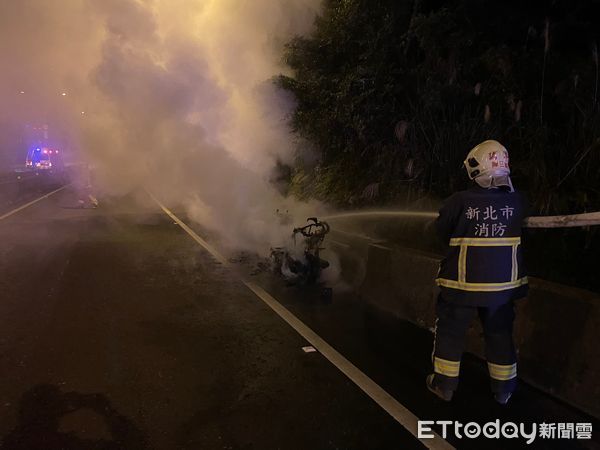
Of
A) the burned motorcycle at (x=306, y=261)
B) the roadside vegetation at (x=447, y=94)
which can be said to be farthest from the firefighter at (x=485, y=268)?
the burned motorcycle at (x=306, y=261)

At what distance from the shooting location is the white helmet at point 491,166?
3326mm

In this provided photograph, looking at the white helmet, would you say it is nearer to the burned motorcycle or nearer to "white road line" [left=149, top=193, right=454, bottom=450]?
"white road line" [left=149, top=193, right=454, bottom=450]

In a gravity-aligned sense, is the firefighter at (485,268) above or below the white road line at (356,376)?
above

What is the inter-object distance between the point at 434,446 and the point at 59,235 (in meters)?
9.79

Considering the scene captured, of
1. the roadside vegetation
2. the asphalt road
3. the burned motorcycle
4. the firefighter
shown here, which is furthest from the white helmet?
the burned motorcycle

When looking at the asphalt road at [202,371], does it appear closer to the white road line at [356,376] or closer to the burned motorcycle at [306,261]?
the white road line at [356,376]

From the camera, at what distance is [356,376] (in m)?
3.93

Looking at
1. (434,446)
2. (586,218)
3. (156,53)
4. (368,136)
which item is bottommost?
(434,446)

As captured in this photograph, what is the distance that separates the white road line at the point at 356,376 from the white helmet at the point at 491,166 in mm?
1543

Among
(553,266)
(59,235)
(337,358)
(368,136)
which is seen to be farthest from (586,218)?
(59,235)

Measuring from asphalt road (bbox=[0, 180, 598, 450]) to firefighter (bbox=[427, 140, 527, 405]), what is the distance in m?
0.32

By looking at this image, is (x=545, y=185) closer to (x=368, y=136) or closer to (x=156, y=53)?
(x=368, y=136)

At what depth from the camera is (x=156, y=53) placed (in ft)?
35.2

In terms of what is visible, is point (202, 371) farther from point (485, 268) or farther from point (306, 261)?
point (306, 261)
